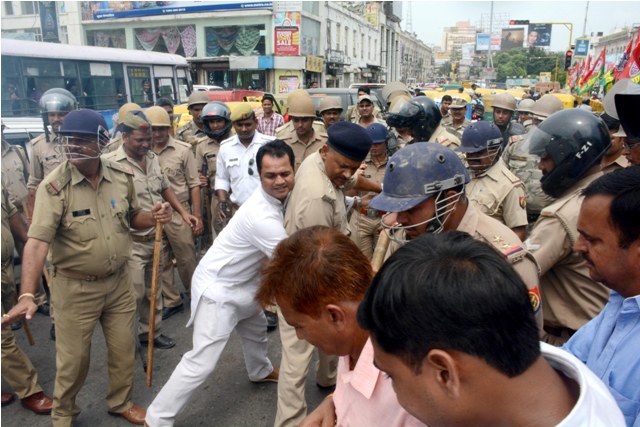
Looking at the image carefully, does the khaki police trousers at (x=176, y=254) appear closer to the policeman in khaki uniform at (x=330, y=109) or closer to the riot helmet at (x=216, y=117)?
the riot helmet at (x=216, y=117)

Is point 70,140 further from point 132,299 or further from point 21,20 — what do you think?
point 21,20

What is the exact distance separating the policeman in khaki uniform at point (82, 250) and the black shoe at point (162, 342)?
959 millimetres

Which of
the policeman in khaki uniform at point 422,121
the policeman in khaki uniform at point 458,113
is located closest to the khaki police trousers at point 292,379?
the policeman in khaki uniform at point 422,121

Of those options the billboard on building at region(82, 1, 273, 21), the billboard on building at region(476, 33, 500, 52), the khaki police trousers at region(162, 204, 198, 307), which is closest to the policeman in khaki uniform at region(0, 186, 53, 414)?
the khaki police trousers at region(162, 204, 198, 307)

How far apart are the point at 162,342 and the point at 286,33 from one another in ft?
92.0

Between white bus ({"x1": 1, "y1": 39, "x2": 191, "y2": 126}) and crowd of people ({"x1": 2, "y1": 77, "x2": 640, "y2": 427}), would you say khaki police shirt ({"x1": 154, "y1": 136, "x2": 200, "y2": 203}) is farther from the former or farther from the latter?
white bus ({"x1": 1, "y1": 39, "x2": 191, "y2": 126})

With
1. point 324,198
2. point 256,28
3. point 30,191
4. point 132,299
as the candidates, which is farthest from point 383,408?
point 256,28

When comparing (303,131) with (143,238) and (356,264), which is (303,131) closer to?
(143,238)

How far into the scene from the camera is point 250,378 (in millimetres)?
3568

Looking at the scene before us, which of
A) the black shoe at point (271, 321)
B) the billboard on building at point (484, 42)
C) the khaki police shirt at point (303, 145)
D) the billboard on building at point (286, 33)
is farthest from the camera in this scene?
the billboard on building at point (484, 42)

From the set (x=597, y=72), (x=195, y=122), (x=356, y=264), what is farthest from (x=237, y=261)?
(x=597, y=72)

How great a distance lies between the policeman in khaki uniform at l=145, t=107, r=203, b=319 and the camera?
4789mm

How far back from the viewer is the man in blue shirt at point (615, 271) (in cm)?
129

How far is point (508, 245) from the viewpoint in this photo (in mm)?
1975
